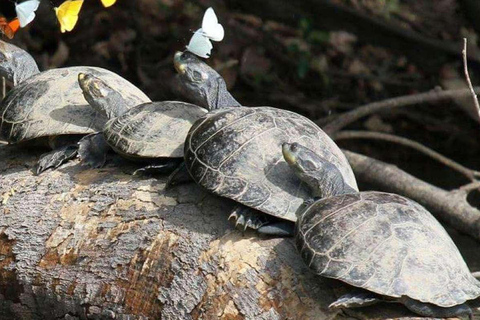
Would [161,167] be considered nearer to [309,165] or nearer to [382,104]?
[309,165]

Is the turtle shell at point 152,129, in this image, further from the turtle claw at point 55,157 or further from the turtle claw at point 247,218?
the turtle claw at point 247,218

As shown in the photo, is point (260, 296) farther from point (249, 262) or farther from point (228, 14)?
point (228, 14)

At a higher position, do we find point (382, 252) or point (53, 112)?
point (382, 252)

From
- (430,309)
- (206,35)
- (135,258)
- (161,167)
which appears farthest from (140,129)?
(430,309)

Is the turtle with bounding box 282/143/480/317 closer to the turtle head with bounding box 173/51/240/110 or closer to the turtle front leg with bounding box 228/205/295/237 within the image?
the turtle front leg with bounding box 228/205/295/237

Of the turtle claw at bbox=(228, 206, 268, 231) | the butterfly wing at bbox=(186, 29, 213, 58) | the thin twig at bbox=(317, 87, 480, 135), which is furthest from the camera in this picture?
the thin twig at bbox=(317, 87, 480, 135)

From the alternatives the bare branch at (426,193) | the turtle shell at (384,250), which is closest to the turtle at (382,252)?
the turtle shell at (384,250)

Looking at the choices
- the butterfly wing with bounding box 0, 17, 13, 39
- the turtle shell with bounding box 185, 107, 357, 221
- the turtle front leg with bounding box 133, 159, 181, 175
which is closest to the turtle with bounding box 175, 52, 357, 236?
the turtle shell with bounding box 185, 107, 357, 221
